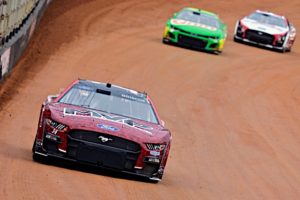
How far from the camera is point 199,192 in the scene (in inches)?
521

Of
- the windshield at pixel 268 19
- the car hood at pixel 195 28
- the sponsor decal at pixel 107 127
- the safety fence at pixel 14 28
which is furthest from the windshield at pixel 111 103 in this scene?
the windshield at pixel 268 19

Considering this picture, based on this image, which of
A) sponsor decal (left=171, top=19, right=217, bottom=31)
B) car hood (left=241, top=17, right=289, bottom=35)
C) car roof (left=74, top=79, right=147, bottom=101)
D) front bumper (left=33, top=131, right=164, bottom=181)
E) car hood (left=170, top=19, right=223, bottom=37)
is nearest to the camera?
front bumper (left=33, top=131, right=164, bottom=181)

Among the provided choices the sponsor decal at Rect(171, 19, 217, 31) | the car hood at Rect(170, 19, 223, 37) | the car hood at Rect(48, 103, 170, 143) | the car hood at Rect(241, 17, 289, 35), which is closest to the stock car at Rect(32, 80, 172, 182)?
the car hood at Rect(48, 103, 170, 143)

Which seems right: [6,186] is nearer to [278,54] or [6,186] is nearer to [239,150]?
[239,150]

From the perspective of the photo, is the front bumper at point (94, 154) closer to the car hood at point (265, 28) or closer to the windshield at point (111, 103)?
the windshield at point (111, 103)

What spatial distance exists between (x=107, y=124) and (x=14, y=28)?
948cm

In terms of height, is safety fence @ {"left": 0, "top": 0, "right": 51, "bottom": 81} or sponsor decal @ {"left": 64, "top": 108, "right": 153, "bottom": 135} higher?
sponsor decal @ {"left": 64, "top": 108, "right": 153, "bottom": 135}

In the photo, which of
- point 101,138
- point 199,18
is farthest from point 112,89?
point 199,18

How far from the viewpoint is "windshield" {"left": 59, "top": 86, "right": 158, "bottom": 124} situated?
1362 centimetres

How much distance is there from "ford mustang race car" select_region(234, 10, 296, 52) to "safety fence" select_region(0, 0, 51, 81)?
32.5 ft

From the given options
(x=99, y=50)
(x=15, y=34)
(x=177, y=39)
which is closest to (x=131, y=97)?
(x=15, y=34)

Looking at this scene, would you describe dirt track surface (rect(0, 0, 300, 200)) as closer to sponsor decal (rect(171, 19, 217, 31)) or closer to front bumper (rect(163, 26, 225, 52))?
front bumper (rect(163, 26, 225, 52))

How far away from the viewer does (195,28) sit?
102ft

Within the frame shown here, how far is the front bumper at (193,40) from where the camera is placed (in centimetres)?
Answer: 3141
